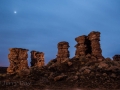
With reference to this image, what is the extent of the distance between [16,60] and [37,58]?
33.2 feet

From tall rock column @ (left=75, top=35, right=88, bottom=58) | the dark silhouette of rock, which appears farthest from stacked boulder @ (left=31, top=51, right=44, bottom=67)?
tall rock column @ (left=75, top=35, right=88, bottom=58)

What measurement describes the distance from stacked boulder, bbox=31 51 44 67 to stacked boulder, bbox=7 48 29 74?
271 inches

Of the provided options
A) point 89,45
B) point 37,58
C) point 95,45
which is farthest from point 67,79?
point 37,58

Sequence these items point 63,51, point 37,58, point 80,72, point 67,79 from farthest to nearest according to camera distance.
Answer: point 37,58 < point 63,51 < point 80,72 < point 67,79

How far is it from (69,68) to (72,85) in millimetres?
8831

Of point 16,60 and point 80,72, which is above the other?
point 16,60

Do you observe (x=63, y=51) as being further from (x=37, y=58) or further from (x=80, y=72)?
(x=37, y=58)

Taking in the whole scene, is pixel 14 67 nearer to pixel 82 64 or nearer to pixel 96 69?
pixel 82 64

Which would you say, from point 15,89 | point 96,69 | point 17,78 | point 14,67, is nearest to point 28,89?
point 15,89

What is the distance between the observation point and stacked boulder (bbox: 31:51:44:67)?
53.5 m

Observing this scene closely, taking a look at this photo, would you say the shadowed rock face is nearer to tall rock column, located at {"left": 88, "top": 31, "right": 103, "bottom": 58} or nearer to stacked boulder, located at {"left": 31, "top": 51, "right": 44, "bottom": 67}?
tall rock column, located at {"left": 88, "top": 31, "right": 103, "bottom": 58}

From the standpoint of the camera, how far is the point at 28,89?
1973cm

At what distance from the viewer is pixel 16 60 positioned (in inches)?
1774

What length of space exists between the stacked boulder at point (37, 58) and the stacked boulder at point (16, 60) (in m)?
6.87
